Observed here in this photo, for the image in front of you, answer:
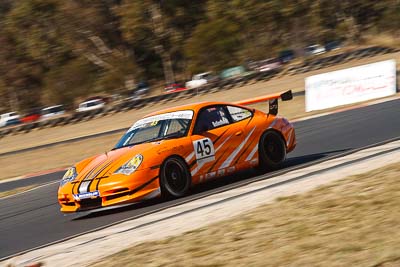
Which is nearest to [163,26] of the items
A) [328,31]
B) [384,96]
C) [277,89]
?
[328,31]

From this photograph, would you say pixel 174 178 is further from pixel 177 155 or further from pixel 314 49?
pixel 314 49

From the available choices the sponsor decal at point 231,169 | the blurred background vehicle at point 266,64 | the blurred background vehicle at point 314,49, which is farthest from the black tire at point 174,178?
the blurred background vehicle at point 314,49

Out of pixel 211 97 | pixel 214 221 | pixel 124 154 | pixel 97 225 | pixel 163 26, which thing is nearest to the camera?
pixel 214 221

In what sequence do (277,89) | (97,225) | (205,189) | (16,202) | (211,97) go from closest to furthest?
(97,225) < (205,189) < (16,202) < (277,89) < (211,97)

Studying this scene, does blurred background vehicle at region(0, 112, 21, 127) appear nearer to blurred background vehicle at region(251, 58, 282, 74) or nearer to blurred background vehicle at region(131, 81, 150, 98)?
blurred background vehicle at region(131, 81, 150, 98)

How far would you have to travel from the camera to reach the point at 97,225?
27.9 feet

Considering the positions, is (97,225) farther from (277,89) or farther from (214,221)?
(277,89)

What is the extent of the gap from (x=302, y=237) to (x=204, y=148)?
417cm

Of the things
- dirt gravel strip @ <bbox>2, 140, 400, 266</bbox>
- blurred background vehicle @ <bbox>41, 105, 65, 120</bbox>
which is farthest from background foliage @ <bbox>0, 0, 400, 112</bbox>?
dirt gravel strip @ <bbox>2, 140, 400, 266</bbox>

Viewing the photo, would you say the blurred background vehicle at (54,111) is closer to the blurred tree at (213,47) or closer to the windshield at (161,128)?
the blurred tree at (213,47)

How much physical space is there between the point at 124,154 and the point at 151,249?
3223 millimetres

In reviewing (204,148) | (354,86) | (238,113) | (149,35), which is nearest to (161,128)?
(204,148)

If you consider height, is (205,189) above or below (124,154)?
below

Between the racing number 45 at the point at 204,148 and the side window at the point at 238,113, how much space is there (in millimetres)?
→ 767
